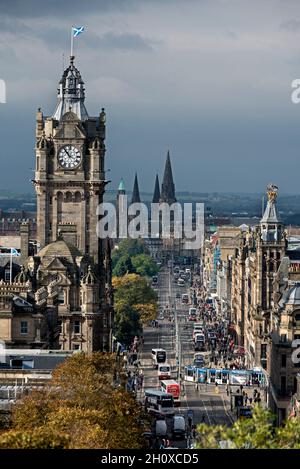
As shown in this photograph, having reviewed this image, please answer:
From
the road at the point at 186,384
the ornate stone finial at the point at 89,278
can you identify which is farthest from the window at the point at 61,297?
the road at the point at 186,384

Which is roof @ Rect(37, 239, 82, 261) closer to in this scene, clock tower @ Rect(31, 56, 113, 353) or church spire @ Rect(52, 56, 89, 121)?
clock tower @ Rect(31, 56, 113, 353)

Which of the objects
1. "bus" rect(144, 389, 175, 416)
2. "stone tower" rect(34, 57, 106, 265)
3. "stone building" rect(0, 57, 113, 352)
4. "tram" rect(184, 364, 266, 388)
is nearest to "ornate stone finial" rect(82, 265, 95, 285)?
"stone building" rect(0, 57, 113, 352)

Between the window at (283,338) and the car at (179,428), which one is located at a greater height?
the window at (283,338)

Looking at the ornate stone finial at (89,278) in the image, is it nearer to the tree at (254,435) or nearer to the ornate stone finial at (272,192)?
the ornate stone finial at (272,192)

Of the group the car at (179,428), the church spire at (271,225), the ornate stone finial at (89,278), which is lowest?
the car at (179,428)
